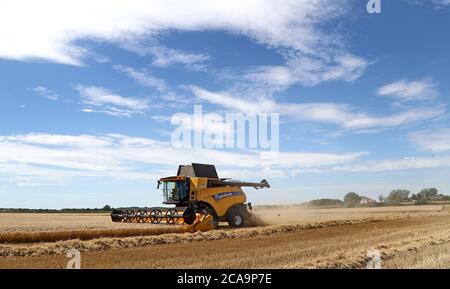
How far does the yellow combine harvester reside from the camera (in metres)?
27.4

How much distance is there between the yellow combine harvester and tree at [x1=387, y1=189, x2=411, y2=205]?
50.9m

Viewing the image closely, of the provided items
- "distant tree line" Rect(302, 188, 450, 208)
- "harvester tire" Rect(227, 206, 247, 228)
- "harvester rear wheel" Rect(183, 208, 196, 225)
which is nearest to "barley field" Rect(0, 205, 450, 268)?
"harvester rear wheel" Rect(183, 208, 196, 225)

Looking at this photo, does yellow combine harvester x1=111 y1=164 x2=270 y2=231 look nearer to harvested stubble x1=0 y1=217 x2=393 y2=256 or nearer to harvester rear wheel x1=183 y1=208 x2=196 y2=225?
harvester rear wheel x1=183 y1=208 x2=196 y2=225

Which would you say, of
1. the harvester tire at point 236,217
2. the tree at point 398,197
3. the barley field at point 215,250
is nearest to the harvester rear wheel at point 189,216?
the barley field at point 215,250

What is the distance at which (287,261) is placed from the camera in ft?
44.8

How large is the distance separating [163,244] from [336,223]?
1390 cm

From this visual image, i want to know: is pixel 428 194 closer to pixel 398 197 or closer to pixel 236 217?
pixel 398 197

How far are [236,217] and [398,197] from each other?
5453cm

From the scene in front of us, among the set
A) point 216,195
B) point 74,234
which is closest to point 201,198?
point 216,195

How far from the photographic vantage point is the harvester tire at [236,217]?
28.5 meters

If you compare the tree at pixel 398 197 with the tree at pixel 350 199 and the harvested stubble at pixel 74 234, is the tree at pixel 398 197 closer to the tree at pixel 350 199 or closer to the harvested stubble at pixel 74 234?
the tree at pixel 350 199

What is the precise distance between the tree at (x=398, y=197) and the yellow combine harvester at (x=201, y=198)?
50.9m

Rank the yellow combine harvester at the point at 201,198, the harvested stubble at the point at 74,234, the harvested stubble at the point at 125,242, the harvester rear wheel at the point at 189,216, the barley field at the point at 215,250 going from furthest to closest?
the yellow combine harvester at the point at 201,198 < the harvester rear wheel at the point at 189,216 < the harvested stubble at the point at 74,234 < the harvested stubble at the point at 125,242 < the barley field at the point at 215,250

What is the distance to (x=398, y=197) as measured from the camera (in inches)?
3009
